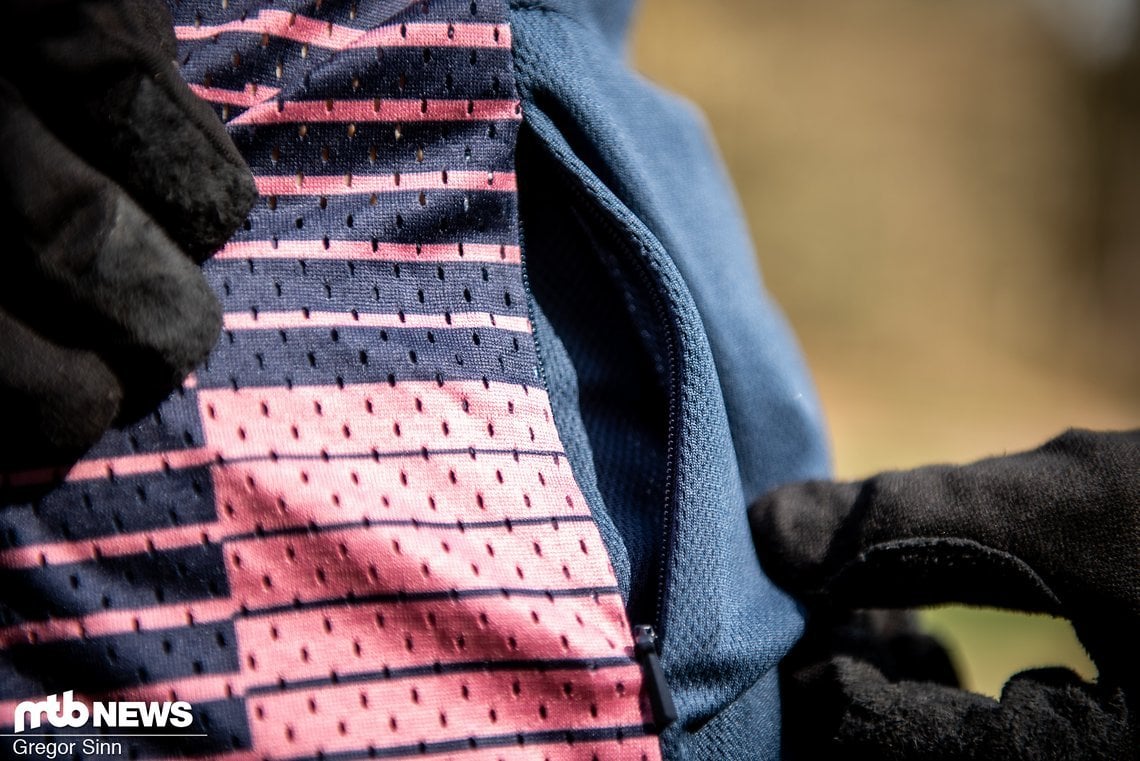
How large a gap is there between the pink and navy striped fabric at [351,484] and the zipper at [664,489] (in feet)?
0.03

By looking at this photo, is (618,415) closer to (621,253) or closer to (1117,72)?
(621,253)

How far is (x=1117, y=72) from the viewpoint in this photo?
146 inches

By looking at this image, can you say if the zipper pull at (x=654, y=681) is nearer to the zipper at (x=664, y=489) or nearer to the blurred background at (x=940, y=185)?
the zipper at (x=664, y=489)

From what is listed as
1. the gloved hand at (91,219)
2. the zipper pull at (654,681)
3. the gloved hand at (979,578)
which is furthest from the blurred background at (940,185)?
the gloved hand at (91,219)

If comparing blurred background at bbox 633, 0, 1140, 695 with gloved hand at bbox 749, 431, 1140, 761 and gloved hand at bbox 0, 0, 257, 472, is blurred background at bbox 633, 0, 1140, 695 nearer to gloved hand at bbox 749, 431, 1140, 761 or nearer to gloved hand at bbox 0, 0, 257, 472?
gloved hand at bbox 749, 431, 1140, 761

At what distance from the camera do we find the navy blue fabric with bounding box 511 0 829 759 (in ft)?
1.57

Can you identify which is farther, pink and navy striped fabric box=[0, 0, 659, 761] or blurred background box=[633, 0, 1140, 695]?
blurred background box=[633, 0, 1140, 695]

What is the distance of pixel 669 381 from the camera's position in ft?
1.63

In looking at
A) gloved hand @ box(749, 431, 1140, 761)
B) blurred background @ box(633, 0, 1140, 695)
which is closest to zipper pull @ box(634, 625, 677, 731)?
gloved hand @ box(749, 431, 1140, 761)

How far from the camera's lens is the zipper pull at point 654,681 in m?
0.44

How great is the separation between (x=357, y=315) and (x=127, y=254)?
11cm

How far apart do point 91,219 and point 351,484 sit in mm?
161

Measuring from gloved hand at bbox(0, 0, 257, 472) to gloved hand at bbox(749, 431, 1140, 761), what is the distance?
353 mm

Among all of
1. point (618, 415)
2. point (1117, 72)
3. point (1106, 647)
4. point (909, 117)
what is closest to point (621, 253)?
point (618, 415)
